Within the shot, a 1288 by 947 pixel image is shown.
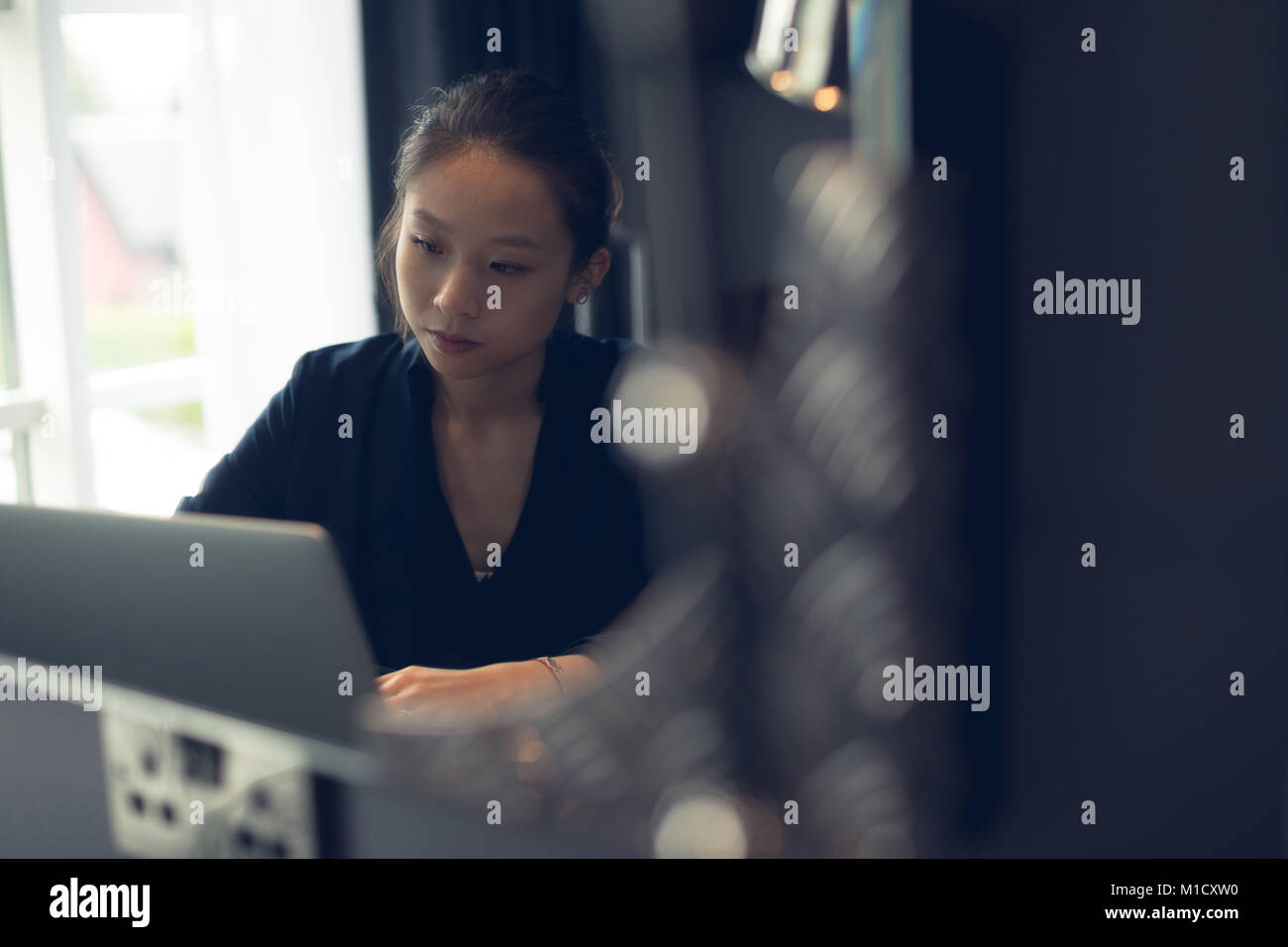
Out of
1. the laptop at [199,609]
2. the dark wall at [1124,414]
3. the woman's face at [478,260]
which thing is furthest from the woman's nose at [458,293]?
the dark wall at [1124,414]

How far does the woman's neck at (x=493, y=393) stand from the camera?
86 cm

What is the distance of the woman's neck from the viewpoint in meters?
0.86

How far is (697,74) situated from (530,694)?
783mm

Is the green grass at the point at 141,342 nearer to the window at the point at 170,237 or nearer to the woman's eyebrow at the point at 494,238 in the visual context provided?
the window at the point at 170,237

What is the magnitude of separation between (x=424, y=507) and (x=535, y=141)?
0.99 feet

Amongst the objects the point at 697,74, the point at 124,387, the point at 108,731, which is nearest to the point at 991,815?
the point at 108,731

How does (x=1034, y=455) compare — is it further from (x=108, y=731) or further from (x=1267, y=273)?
(x=108, y=731)

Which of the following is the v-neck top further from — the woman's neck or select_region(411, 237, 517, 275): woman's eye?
select_region(411, 237, 517, 275): woman's eye

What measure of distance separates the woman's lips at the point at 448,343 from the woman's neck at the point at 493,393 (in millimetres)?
104

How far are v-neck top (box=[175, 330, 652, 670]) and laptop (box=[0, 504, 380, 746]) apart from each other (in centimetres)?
42
